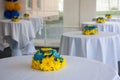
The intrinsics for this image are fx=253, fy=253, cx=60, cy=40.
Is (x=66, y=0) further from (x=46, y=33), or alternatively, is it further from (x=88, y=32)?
(x=88, y=32)

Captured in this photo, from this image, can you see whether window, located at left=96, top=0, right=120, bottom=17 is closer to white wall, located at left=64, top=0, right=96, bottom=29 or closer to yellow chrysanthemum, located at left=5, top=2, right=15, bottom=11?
white wall, located at left=64, top=0, right=96, bottom=29

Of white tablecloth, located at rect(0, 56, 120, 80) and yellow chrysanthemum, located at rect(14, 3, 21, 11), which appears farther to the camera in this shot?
yellow chrysanthemum, located at rect(14, 3, 21, 11)

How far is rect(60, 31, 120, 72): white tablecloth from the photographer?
3.42 metres

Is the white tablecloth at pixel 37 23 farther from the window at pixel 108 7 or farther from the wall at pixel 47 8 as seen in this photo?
the window at pixel 108 7

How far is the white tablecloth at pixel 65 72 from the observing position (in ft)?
5.32

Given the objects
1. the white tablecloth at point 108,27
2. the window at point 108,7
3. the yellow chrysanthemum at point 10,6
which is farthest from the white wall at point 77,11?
the white tablecloth at point 108,27

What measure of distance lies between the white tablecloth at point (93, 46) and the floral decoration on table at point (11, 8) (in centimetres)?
436

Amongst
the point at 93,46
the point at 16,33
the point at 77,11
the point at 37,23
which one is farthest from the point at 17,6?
the point at 93,46

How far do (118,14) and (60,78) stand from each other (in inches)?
240

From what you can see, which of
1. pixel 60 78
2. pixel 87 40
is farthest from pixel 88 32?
pixel 60 78

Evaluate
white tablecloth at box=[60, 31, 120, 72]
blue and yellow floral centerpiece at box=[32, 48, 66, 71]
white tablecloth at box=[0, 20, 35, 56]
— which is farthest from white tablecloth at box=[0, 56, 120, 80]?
white tablecloth at box=[0, 20, 35, 56]

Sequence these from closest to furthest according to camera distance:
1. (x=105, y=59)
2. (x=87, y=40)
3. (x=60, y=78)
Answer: (x=60, y=78) → (x=87, y=40) → (x=105, y=59)

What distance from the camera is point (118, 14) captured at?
7.38 meters

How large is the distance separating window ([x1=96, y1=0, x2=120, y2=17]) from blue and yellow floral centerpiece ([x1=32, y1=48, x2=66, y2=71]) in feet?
19.0
